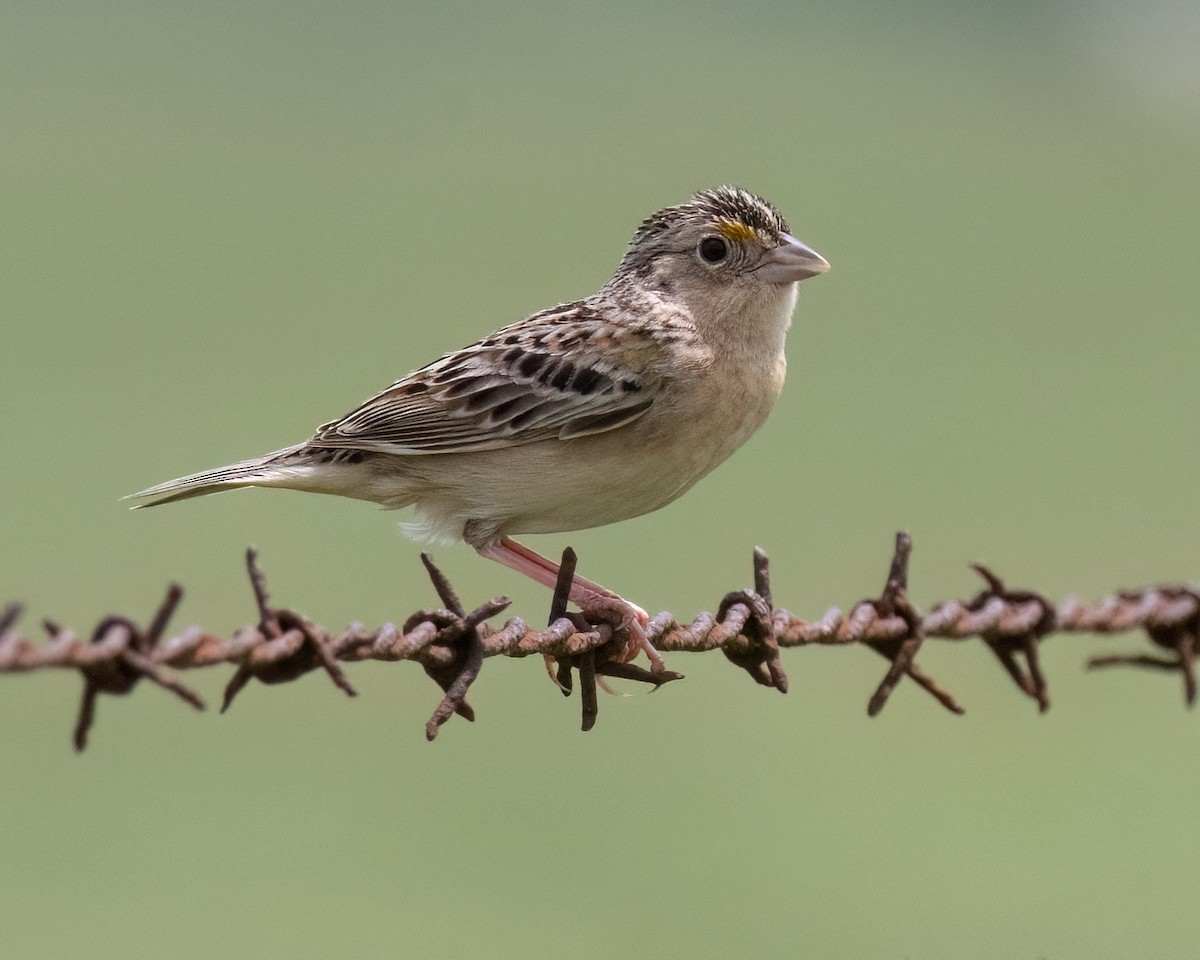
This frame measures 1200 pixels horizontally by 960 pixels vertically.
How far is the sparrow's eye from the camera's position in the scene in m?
6.25

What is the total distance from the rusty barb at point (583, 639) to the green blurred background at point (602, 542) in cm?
491

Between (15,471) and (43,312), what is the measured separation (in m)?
9.64

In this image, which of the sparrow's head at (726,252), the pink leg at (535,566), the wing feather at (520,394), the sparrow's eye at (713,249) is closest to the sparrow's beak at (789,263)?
the sparrow's head at (726,252)

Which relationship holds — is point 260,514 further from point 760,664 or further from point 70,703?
point 760,664

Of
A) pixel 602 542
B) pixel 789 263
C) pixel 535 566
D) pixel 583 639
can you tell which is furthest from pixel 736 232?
pixel 602 542

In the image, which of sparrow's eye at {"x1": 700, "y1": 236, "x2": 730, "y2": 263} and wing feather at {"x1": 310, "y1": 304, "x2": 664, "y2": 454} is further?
sparrow's eye at {"x1": 700, "y1": 236, "x2": 730, "y2": 263}

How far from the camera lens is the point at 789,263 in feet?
20.1

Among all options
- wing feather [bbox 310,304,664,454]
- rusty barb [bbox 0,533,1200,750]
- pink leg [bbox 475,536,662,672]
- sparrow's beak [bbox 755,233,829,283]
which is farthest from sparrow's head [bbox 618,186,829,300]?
rusty barb [bbox 0,533,1200,750]

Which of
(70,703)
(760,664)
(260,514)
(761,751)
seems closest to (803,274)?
(760,664)

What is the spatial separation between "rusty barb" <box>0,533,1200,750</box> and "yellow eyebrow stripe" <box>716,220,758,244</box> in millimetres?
1846

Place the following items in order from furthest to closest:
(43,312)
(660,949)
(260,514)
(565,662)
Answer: (43,312), (260,514), (660,949), (565,662)

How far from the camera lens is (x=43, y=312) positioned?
3562 cm

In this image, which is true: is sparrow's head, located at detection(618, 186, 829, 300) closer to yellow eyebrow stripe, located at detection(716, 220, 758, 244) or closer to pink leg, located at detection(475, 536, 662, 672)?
yellow eyebrow stripe, located at detection(716, 220, 758, 244)

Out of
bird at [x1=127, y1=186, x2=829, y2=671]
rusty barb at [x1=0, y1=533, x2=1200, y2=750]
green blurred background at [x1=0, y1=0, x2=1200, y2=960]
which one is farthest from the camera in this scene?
green blurred background at [x1=0, y1=0, x2=1200, y2=960]
